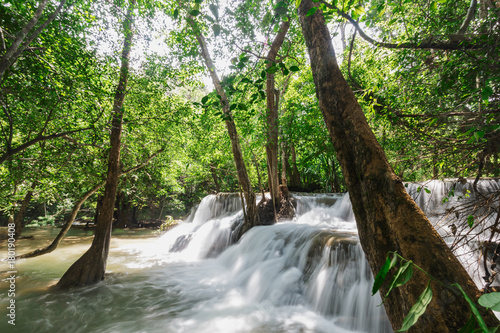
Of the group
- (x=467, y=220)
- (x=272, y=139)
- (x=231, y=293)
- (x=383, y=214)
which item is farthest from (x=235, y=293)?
(x=272, y=139)

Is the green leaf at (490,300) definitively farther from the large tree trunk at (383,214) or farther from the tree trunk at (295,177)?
the tree trunk at (295,177)

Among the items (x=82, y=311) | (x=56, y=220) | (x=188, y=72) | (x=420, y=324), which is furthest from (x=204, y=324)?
(x=56, y=220)

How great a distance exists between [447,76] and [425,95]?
71cm

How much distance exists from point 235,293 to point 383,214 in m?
5.28

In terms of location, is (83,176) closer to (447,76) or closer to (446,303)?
(446,303)

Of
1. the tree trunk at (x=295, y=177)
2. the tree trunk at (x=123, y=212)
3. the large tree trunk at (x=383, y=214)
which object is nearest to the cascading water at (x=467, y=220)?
the large tree trunk at (x=383, y=214)

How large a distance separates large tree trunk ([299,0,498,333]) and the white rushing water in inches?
58.9

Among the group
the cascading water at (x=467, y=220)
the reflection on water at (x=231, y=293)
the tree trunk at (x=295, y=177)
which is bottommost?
the reflection on water at (x=231, y=293)

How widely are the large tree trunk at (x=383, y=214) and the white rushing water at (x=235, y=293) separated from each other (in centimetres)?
150

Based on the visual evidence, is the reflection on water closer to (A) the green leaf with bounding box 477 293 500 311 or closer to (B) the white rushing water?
(B) the white rushing water

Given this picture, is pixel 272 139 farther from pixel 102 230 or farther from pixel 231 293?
pixel 102 230

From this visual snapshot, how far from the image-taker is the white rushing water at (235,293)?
412 cm

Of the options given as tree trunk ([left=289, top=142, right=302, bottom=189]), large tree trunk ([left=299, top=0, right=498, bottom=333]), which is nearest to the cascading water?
large tree trunk ([left=299, top=0, right=498, bottom=333])

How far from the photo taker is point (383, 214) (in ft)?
4.39
